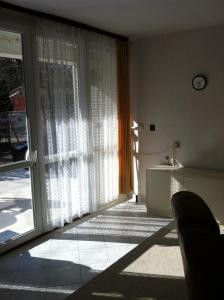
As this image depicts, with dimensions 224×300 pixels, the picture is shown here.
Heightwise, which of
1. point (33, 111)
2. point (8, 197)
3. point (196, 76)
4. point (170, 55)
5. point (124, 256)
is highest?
point (170, 55)

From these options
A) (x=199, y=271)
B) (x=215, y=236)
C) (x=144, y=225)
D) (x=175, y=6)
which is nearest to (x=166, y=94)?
(x=175, y=6)

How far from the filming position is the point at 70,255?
3270 mm

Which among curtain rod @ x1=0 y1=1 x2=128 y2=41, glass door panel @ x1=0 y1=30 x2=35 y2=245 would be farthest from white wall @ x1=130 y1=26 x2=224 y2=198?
glass door panel @ x1=0 y1=30 x2=35 y2=245

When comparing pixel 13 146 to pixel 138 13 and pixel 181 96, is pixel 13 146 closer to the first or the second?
pixel 138 13

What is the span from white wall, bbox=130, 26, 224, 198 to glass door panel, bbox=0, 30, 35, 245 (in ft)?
6.26

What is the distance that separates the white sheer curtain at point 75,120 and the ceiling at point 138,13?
0.91 feet

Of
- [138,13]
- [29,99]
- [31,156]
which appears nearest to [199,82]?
[138,13]

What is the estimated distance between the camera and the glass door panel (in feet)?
10.7

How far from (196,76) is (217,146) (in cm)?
93

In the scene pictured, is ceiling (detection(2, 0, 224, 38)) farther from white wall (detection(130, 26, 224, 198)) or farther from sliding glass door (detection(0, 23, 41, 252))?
sliding glass door (detection(0, 23, 41, 252))

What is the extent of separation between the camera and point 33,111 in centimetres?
349

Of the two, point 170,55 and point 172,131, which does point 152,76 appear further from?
point 172,131

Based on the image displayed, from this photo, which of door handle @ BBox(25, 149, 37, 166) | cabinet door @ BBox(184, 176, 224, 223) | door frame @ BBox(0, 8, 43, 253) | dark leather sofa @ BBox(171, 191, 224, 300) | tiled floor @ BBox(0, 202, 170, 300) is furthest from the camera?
cabinet door @ BBox(184, 176, 224, 223)

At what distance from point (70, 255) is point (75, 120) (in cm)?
153
